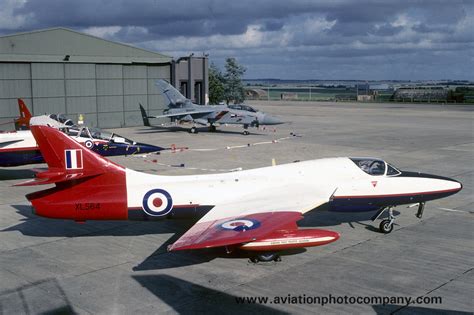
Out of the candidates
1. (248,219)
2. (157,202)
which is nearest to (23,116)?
(157,202)

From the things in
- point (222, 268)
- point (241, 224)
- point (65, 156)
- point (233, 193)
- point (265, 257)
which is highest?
point (65, 156)

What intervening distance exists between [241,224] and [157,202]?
8.72ft

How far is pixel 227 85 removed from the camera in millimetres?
67562

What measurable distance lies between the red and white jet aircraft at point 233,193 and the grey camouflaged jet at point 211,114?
25.0 meters

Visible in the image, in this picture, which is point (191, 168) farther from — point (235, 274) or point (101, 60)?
point (101, 60)

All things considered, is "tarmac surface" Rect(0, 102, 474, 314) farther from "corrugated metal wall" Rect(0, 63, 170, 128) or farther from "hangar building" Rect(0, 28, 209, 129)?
"hangar building" Rect(0, 28, 209, 129)

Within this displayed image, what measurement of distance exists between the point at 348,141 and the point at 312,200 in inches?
947

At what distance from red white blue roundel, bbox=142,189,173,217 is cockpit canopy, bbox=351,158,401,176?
5.44m

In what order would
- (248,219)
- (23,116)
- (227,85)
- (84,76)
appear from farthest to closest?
(227,85) → (84,76) → (23,116) → (248,219)

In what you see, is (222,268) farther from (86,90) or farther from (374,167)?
(86,90)

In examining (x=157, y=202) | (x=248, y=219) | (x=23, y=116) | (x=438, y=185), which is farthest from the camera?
(x=23, y=116)

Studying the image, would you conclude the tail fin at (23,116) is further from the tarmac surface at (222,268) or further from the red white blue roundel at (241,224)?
the red white blue roundel at (241,224)

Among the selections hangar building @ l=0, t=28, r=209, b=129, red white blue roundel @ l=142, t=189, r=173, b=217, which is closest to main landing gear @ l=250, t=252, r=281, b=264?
red white blue roundel @ l=142, t=189, r=173, b=217

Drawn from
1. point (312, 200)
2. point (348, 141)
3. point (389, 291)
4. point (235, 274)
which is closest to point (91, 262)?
point (235, 274)
